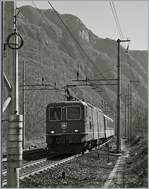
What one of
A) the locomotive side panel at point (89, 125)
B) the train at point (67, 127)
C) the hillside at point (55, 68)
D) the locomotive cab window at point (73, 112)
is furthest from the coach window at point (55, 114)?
the hillside at point (55, 68)

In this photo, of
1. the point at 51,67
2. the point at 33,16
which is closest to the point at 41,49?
the point at 51,67

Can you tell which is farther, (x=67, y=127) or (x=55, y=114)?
(x=55, y=114)

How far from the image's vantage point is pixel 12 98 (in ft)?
30.2

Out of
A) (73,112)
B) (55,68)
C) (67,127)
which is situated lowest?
(67,127)

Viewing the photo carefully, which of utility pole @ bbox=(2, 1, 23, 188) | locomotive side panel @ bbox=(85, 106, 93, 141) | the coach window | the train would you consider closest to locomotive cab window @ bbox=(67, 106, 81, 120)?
the train

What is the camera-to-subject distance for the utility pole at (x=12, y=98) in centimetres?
873

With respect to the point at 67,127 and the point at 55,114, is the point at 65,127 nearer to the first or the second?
the point at 67,127

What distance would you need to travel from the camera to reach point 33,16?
616 ft

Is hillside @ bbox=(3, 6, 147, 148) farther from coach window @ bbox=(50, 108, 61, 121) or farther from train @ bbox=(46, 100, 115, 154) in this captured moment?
train @ bbox=(46, 100, 115, 154)

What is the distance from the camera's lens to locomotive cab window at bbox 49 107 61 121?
954 inches

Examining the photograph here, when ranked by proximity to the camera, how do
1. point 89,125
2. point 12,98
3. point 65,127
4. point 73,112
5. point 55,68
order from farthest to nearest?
point 55,68, point 89,125, point 73,112, point 65,127, point 12,98

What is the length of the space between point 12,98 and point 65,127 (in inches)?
584

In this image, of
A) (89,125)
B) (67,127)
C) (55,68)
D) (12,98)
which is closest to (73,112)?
(67,127)

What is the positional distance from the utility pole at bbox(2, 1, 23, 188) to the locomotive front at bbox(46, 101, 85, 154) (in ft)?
47.1
